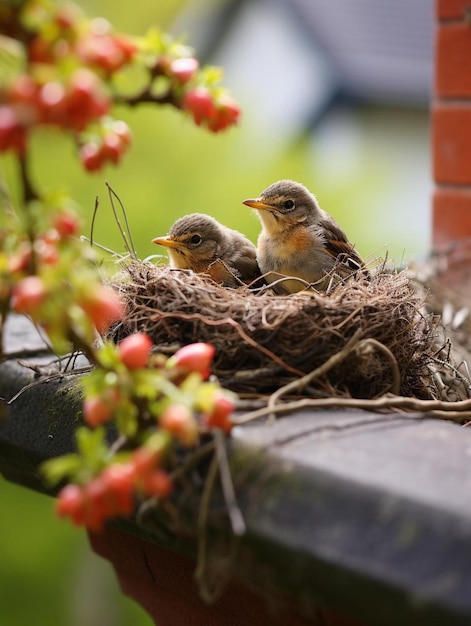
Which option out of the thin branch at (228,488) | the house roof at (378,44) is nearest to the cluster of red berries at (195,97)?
the thin branch at (228,488)

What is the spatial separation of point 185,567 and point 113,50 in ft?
4.25

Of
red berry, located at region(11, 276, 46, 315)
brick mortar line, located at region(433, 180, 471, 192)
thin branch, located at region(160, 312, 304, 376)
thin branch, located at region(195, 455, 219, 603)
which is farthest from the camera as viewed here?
brick mortar line, located at region(433, 180, 471, 192)

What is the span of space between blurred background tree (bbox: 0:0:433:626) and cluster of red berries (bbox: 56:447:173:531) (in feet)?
9.44

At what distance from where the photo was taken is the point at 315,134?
42.8ft

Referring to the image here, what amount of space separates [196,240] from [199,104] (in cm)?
200

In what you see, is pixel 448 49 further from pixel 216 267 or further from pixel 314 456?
pixel 314 456

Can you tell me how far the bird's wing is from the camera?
11.9 feet

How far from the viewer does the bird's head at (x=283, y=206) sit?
3.78m

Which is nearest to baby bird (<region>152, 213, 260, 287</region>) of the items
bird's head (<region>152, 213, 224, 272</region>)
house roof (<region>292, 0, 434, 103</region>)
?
bird's head (<region>152, 213, 224, 272</region>)

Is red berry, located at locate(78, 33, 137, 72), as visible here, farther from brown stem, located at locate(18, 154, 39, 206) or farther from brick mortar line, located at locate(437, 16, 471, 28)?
brick mortar line, located at locate(437, 16, 471, 28)

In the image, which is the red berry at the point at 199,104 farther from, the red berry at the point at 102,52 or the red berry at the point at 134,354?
the red berry at the point at 134,354

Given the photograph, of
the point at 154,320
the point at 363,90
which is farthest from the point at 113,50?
the point at 363,90

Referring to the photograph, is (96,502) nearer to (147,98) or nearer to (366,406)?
(147,98)

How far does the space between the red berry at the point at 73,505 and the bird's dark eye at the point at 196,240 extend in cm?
224
